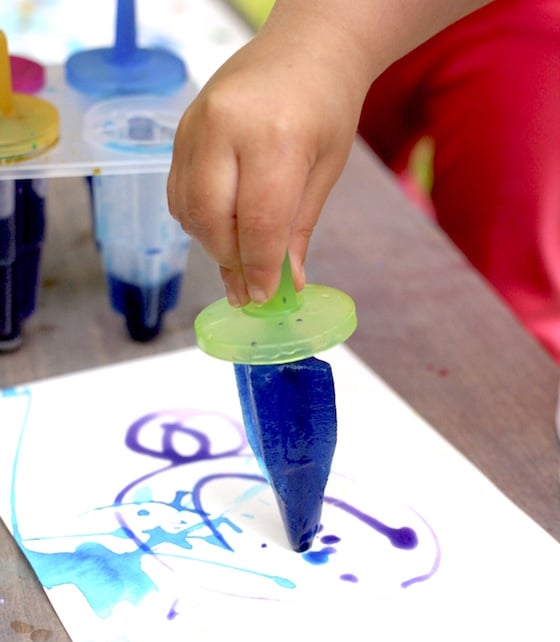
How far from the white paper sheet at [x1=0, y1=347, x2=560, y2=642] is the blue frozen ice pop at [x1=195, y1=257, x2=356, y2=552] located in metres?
0.03

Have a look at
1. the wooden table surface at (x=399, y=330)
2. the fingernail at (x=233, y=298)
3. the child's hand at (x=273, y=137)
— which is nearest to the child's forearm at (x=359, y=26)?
the child's hand at (x=273, y=137)

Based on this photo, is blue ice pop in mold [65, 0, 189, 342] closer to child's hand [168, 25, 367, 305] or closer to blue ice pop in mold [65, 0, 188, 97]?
blue ice pop in mold [65, 0, 188, 97]

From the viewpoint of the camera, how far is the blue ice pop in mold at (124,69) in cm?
62

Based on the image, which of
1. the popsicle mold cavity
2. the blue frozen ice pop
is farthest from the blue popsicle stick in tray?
the blue frozen ice pop

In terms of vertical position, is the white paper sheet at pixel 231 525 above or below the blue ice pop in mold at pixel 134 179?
below

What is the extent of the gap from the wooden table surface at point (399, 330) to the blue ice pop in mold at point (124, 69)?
4.7 inches

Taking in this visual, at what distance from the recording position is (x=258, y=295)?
0.41m

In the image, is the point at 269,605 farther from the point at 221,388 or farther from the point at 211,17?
the point at 211,17

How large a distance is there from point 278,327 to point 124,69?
0.90 feet

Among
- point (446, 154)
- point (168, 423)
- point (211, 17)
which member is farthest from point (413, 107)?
point (168, 423)

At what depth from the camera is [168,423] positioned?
1.83 ft

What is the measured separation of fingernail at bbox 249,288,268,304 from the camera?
0.41 meters

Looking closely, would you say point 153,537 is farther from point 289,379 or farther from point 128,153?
point 128,153

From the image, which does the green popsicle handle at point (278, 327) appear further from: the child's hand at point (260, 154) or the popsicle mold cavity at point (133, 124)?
the popsicle mold cavity at point (133, 124)
